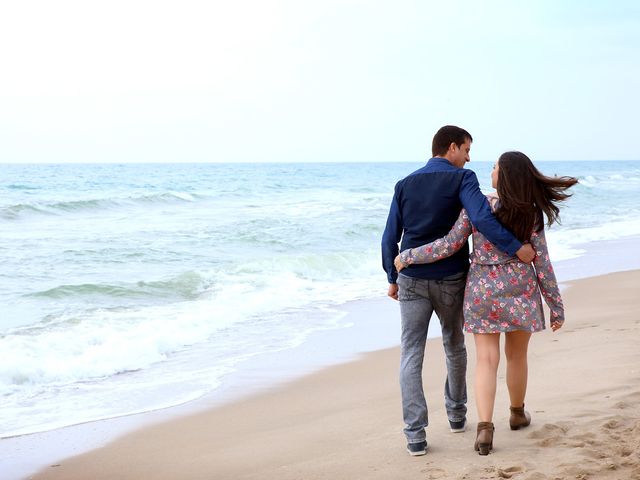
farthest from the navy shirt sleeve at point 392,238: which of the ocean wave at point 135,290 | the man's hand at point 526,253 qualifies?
the ocean wave at point 135,290

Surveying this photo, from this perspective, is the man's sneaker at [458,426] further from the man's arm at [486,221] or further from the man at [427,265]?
the man's arm at [486,221]

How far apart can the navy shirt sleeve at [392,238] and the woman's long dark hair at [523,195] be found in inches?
20.7

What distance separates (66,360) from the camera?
7312 millimetres

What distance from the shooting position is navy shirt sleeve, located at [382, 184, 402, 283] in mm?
4281

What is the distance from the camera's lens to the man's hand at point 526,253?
4066 millimetres

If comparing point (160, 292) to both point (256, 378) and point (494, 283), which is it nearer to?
point (256, 378)

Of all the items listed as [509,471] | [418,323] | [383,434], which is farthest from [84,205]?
[509,471]

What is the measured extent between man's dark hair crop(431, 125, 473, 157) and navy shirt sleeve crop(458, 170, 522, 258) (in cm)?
25

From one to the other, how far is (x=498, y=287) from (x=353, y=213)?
866 inches

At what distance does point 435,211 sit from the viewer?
417cm

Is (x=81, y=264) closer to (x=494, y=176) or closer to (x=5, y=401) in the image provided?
(x=5, y=401)

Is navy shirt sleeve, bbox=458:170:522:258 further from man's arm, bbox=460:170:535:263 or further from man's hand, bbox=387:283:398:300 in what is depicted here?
man's hand, bbox=387:283:398:300

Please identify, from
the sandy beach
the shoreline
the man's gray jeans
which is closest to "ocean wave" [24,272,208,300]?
the shoreline

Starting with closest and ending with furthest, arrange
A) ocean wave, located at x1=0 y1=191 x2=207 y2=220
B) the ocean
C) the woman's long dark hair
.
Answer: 1. the woman's long dark hair
2. the ocean
3. ocean wave, located at x1=0 y1=191 x2=207 y2=220
